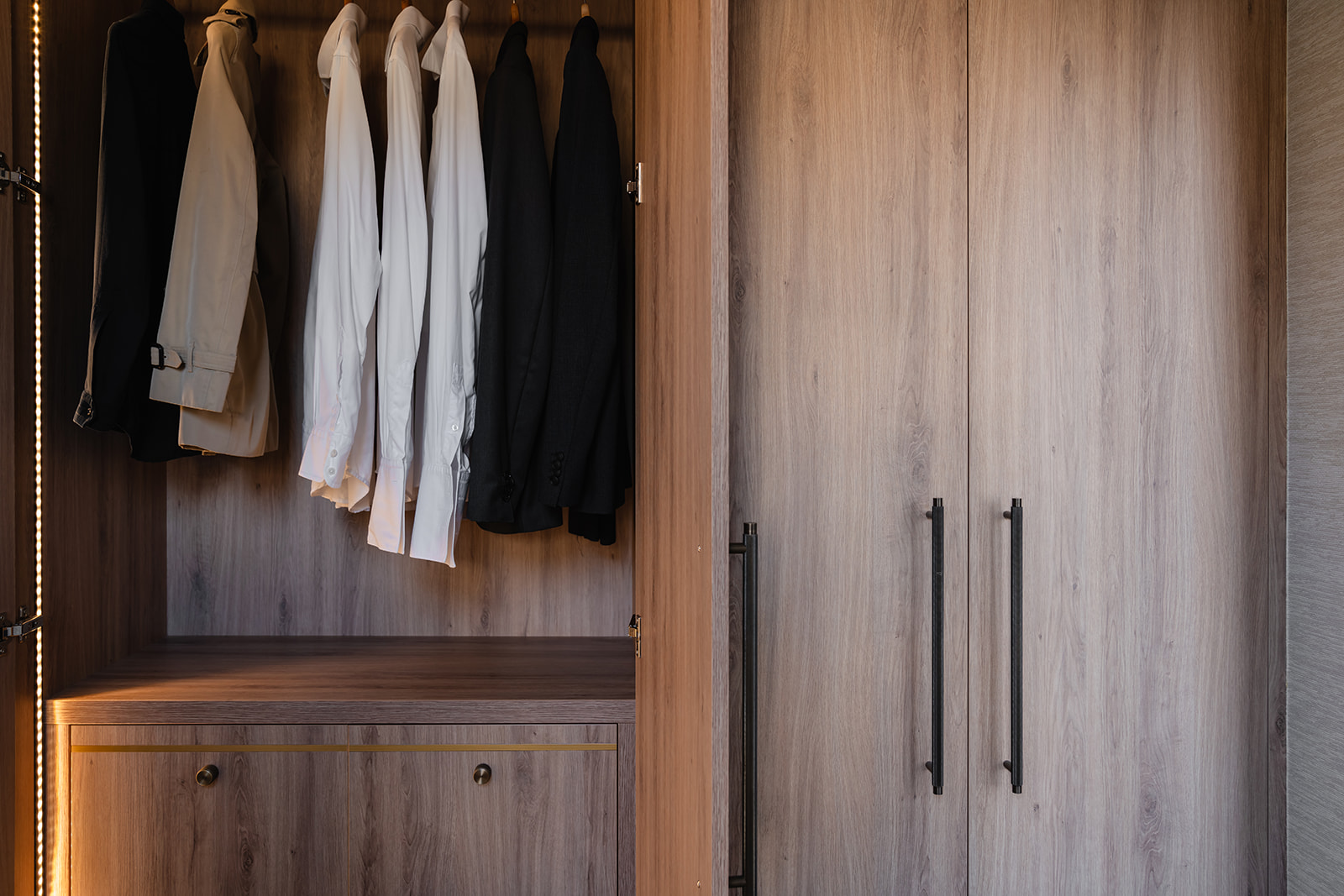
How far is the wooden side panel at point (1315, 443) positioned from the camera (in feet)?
3.50

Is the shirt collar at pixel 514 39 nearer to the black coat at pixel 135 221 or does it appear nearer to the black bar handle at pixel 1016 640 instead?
the black coat at pixel 135 221

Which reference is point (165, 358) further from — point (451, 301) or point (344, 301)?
point (451, 301)

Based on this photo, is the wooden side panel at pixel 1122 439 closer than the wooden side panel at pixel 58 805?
Yes

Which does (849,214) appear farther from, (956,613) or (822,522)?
(956,613)

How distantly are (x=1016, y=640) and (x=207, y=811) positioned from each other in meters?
1.51

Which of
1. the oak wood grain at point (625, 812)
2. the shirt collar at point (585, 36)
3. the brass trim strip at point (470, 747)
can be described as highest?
the shirt collar at point (585, 36)

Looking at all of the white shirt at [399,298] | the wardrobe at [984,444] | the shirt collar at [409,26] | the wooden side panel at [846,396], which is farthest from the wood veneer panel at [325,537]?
the wooden side panel at [846,396]

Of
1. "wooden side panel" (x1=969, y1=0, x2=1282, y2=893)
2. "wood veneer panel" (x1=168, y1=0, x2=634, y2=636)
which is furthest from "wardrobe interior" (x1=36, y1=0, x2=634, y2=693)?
"wooden side panel" (x1=969, y1=0, x2=1282, y2=893)

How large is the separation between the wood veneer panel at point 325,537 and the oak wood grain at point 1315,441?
1.32 meters

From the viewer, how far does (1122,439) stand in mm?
1118

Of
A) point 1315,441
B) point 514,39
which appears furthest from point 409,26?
point 1315,441

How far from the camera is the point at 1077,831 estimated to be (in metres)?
1.11

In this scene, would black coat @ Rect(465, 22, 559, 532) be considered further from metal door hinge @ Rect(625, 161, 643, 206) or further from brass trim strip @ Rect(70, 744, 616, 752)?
brass trim strip @ Rect(70, 744, 616, 752)

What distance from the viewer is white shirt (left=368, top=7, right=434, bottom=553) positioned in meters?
1.49
